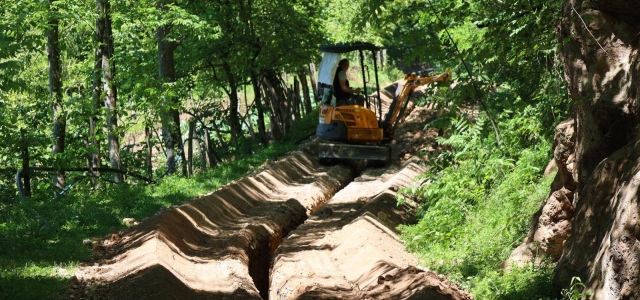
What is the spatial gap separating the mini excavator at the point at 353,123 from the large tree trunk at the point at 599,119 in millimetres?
10973

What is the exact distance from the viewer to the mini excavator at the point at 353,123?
67.6 feet

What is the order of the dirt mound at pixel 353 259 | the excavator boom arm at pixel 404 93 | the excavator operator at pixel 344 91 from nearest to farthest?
the dirt mound at pixel 353 259
the excavator operator at pixel 344 91
the excavator boom arm at pixel 404 93

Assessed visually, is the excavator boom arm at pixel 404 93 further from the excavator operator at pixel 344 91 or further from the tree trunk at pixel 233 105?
the tree trunk at pixel 233 105

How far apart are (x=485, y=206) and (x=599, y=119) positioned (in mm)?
4233

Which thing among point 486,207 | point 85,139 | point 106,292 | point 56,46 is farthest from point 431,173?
point 85,139

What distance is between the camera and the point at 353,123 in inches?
813

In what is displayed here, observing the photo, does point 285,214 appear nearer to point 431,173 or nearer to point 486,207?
point 431,173

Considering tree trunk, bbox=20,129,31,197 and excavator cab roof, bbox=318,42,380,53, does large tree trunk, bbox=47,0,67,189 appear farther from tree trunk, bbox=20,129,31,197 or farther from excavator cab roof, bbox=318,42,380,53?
excavator cab roof, bbox=318,42,380,53

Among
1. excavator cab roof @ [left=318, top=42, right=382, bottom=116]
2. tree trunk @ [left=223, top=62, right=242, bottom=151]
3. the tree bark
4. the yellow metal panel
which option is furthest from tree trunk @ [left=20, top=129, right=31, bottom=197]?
the tree bark

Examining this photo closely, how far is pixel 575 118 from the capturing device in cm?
963

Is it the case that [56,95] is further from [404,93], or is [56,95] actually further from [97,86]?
[404,93]

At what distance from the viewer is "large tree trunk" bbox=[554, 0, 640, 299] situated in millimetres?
7910

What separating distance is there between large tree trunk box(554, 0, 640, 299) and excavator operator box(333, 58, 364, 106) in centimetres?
1097

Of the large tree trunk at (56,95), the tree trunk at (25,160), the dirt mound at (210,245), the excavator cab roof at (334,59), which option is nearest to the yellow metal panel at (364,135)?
the excavator cab roof at (334,59)
